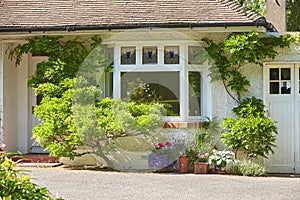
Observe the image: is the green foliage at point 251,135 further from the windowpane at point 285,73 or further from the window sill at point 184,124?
the windowpane at point 285,73

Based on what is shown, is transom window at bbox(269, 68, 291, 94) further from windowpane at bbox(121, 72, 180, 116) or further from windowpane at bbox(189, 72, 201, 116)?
windowpane at bbox(121, 72, 180, 116)

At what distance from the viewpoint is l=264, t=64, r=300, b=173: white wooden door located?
13.3 meters

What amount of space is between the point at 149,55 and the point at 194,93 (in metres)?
1.43

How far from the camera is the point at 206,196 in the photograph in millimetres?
9492

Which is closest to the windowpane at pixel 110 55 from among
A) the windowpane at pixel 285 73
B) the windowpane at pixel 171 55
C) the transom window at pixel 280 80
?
the windowpane at pixel 171 55

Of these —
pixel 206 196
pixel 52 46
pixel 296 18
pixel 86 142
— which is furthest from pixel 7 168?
pixel 296 18

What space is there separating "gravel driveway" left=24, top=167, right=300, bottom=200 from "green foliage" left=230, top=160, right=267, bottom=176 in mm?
382

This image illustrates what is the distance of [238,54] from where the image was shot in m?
12.7

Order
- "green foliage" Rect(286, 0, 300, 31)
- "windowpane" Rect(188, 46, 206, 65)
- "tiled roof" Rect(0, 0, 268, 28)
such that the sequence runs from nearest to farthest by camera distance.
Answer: "tiled roof" Rect(0, 0, 268, 28)
"windowpane" Rect(188, 46, 206, 65)
"green foliage" Rect(286, 0, 300, 31)

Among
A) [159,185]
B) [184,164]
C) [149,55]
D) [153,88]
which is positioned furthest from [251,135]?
[149,55]

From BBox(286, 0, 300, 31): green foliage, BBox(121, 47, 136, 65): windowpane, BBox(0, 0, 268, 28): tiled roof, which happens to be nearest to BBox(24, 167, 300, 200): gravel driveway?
BBox(121, 47, 136, 65): windowpane

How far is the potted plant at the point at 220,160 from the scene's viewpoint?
1254cm

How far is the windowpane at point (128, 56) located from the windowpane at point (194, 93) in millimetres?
1433

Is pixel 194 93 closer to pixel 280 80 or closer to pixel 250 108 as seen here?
pixel 250 108
